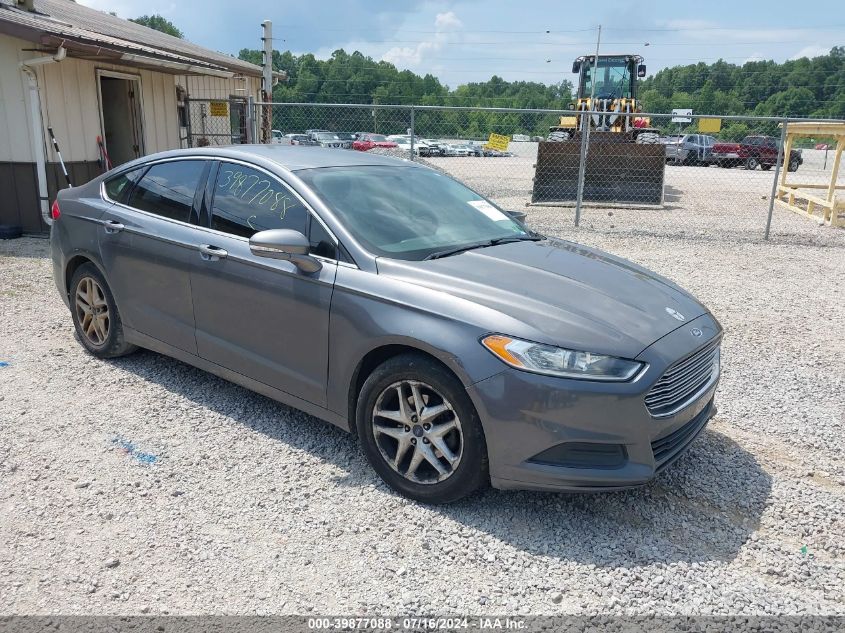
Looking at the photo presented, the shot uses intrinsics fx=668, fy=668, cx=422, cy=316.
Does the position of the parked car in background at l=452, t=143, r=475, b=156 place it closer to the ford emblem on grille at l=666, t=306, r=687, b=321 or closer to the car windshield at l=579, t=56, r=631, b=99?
the car windshield at l=579, t=56, r=631, b=99

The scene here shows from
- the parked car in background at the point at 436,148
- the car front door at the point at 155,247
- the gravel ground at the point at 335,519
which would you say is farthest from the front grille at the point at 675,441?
the parked car in background at the point at 436,148

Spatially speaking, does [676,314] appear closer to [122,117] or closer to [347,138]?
[122,117]

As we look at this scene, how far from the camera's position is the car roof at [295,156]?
4.03m

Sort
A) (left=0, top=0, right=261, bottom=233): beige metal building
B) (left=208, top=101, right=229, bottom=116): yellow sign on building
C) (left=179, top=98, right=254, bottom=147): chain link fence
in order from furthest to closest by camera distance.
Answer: (left=208, top=101, right=229, bottom=116): yellow sign on building → (left=179, top=98, right=254, bottom=147): chain link fence → (left=0, top=0, right=261, bottom=233): beige metal building

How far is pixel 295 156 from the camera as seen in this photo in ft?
13.7

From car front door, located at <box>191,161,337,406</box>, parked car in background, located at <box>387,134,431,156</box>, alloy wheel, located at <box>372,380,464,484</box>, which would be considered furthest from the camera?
parked car in background, located at <box>387,134,431,156</box>

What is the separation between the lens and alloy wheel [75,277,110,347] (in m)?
4.84

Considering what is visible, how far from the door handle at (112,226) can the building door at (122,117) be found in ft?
28.2

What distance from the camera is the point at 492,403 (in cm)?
288

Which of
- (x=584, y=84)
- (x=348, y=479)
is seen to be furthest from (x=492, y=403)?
(x=584, y=84)

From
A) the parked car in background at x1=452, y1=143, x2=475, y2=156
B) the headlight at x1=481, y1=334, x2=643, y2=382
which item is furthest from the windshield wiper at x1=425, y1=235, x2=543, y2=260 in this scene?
the parked car in background at x1=452, y1=143, x2=475, y2=156

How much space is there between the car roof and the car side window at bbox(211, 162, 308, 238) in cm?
13

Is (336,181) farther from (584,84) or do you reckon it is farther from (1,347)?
(584,84)

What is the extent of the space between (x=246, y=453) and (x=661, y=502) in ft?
7.28
